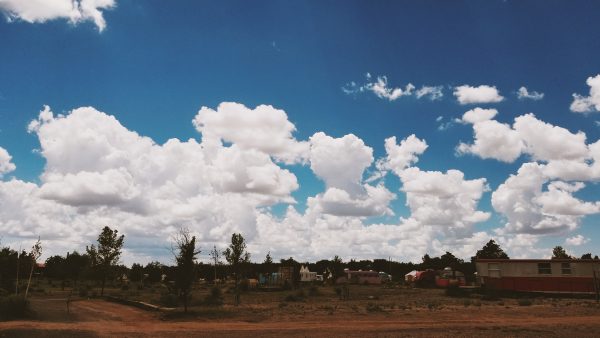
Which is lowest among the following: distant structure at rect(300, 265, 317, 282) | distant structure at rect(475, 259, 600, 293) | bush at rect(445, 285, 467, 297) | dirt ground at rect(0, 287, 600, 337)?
distant structure at rect(300, 265, 317, 282)

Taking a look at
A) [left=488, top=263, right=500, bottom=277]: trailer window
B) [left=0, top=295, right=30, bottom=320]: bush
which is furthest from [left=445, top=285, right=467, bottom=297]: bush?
[left=0, top=295, right=30, bottom=320]: bush

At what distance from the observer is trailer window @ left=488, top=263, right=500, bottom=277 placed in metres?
46.3

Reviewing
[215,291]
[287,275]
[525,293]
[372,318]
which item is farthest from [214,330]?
[287,275]

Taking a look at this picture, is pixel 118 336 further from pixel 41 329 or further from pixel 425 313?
pixel 425 313

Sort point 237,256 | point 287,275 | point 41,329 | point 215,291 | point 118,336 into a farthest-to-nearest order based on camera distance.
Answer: point 287,275 → point 237,256 → point 215,291 → point 41,329 → point 118,336

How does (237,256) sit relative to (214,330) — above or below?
above

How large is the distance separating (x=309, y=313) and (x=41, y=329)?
49.0ft

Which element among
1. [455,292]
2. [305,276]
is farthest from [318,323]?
[305,276]

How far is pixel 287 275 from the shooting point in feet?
209

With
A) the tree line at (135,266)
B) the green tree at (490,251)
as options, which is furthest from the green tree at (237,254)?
the green tree at (490,251)

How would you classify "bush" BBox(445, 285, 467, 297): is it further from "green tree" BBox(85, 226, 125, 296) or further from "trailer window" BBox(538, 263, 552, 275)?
"green tree" BBox(85, 226, 125, 296)

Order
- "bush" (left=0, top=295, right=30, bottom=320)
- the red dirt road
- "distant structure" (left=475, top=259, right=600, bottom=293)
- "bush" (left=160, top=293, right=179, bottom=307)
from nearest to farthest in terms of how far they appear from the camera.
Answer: the red dirt road, "bush" (left=0, top=295, right=30, bottom=320), "bush" (left=160, top=293, right=179, bottom=307), "distant structure" (left=475, top=259, right=600, bottom=293)

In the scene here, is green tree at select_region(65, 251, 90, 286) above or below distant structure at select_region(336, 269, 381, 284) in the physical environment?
above

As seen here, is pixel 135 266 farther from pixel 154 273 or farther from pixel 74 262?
pixel 74 262
